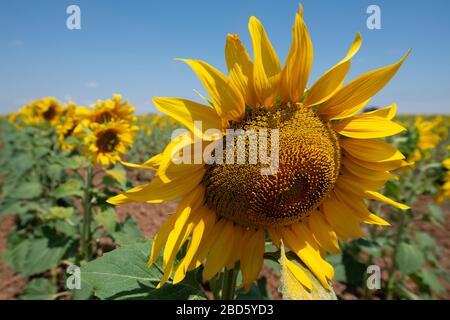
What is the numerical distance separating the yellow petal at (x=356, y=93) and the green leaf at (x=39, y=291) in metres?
3.83

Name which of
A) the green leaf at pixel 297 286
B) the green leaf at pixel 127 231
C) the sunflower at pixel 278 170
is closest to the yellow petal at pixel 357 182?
the sunflower at pixel 278 170

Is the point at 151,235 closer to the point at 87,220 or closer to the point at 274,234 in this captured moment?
the point at 87,220

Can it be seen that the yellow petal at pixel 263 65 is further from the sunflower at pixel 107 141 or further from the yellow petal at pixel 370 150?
the sunflower at pixel 107 141

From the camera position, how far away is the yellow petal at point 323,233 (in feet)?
4.85

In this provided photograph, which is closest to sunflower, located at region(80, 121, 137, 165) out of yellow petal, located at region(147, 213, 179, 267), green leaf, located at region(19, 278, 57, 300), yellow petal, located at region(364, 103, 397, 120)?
green leaf, located at region(19, 278, 57, 300)

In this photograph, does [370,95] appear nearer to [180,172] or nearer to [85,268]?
[180,172]

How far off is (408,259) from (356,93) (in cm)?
400

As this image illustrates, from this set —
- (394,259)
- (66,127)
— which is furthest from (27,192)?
(394,259)

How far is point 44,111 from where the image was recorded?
5820 mm

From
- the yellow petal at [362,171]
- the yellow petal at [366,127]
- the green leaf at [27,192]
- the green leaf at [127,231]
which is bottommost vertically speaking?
the green leaf at [127,231]

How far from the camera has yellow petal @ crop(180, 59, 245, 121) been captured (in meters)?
1.12

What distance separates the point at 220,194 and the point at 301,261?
45 centimetres

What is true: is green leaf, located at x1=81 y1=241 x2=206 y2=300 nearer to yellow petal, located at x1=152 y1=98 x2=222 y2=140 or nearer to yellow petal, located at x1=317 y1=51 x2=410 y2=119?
yellow petal, located at x1=152 y1=98 x2=222 y2=140

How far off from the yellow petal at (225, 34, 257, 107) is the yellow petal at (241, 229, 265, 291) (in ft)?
1.90
